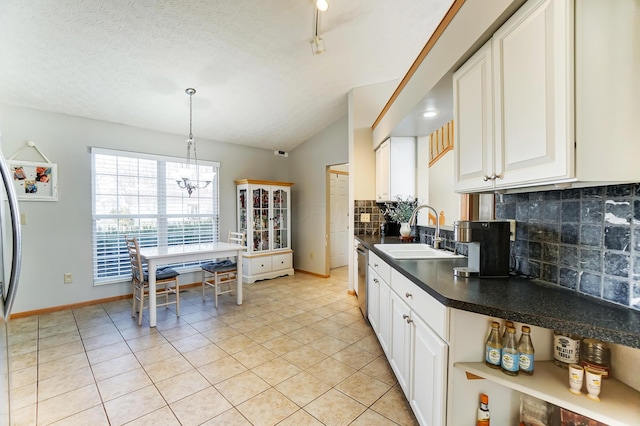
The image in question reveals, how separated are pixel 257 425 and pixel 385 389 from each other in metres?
0.88

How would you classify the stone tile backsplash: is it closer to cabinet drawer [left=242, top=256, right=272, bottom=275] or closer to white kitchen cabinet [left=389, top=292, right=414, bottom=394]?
white kitchen cabinet [left=389, top=292, right=414, bottom=394]

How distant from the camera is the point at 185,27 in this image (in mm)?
2361

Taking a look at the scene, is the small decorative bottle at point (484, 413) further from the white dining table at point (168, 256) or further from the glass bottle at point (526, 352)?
the white dining table at point (168, 256)

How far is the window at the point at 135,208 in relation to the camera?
376 centimetres

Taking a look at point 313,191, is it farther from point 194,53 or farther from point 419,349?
point 419,349

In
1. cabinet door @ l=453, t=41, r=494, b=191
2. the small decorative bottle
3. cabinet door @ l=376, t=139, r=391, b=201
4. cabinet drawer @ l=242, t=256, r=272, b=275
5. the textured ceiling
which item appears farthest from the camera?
cabinet drawer @ l=242, t=256, r=272, b=275

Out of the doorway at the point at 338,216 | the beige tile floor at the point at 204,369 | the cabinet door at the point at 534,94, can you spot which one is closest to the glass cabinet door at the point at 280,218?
the doorway at the point at 338,216

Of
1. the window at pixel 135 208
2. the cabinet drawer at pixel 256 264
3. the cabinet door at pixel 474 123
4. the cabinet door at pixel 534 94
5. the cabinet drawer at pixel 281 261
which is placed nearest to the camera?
the cabinet door at pixel 534 94

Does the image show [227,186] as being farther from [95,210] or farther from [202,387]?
[202,387]

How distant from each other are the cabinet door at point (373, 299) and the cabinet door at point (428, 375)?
0.89 m

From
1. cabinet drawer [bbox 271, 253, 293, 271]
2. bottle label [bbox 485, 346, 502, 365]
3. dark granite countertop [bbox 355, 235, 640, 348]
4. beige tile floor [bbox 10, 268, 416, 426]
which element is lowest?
beige tile floor [bbox 10, 268, 416, 426]

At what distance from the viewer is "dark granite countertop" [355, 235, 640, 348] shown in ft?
2.86

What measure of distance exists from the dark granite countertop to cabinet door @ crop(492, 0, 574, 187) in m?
0.47

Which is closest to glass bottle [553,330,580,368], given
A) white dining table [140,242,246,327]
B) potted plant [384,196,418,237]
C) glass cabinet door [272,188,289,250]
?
potted plant [384,196,418,237]
